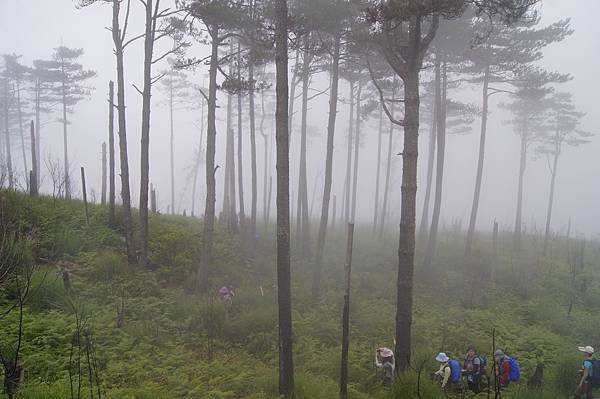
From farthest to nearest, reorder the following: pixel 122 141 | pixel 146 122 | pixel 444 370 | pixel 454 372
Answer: pixel 122 141 → pixel 146 122 → pixel 454 372 → pixel 444 370

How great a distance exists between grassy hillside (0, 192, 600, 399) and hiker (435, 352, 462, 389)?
627 millimetres

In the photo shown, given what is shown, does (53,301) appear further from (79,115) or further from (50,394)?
(79,115)

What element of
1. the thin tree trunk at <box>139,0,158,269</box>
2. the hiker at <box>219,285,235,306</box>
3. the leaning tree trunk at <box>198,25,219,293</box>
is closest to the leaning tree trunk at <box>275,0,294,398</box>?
the hiker at <box>219,285,235,306</box>

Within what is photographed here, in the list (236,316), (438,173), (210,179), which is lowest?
(236,316)

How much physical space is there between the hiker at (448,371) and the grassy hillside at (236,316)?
24.7 inches

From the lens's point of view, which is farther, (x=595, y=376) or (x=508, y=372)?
(x=508, y=372)

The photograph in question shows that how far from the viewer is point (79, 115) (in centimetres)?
15362

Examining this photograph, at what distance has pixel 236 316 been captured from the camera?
10336mm

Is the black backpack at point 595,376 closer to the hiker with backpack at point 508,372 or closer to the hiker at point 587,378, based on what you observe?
the hiker at point 587,378

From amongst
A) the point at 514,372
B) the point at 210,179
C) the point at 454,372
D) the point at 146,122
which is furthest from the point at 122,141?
the point at 514,372

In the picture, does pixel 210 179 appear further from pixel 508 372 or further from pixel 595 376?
pixel 595 376

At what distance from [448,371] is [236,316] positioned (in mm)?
5746

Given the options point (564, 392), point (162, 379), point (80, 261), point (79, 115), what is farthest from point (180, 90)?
point (79, 115)

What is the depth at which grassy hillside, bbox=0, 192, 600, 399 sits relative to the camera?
22.0 feet
